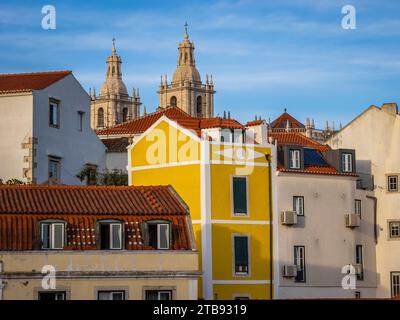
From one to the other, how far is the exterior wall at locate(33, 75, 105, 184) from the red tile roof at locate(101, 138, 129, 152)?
92.7 inches

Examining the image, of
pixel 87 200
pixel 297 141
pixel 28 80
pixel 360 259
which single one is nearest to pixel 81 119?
pixel 28 80

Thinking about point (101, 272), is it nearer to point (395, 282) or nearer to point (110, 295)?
point (110, 295)

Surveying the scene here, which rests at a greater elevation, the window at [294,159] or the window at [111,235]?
the window at [294,159]

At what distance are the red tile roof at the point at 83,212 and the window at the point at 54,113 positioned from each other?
13.5 metres

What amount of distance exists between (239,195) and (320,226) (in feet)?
21.7

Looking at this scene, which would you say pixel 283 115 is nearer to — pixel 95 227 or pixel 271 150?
pixel 271 150

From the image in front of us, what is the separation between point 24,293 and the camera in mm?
51531

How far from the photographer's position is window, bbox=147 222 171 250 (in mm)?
55188

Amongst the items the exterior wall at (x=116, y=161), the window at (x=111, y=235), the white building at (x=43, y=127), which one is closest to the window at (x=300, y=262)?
the white building at (x=43, y=127)

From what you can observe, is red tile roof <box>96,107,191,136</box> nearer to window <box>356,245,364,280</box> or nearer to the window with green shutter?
window <box>356,245,364,280</box>

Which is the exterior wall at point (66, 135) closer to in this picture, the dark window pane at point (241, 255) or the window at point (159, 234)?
the dark window pane at point (241, 255)

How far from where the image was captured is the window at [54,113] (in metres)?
70.2
